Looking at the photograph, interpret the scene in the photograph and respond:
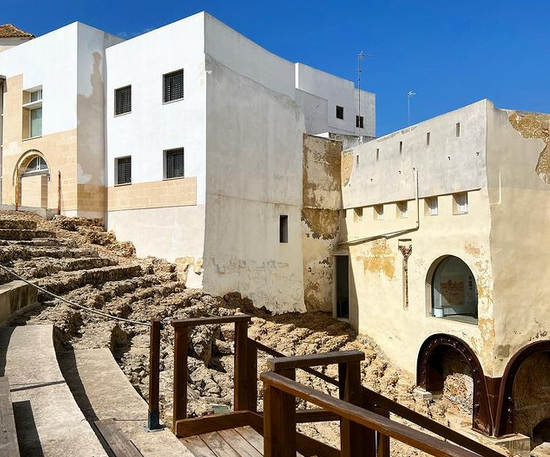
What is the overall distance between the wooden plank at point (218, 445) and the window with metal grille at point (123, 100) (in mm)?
12519

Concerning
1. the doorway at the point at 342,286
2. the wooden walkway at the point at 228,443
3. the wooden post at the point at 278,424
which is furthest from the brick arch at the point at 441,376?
the wooden post at the point at 278,424

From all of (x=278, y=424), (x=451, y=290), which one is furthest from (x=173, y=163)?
(x=278, y=424)

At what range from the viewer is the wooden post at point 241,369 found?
151 inches

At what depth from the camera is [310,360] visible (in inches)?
97.3

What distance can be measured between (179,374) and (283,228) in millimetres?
11344

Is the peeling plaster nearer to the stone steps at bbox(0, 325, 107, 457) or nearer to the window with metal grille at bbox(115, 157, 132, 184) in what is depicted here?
the window with metal grille at bbox(115, 157, 132, 184)

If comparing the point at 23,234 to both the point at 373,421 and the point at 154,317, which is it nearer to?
the point at 154,317

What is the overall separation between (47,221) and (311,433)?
384 inches

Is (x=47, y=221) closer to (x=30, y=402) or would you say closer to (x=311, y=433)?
(x=311, y=433)

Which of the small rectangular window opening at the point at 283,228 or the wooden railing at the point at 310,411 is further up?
the small rectangular window opening at the point at 283,228

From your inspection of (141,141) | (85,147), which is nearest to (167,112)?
(141,141)

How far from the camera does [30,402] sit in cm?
351

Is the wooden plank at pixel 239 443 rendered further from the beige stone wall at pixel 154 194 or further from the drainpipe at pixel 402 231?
the drainpipe at pixel 402 231

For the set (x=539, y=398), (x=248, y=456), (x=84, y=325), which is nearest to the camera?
(x=248, y=456)
